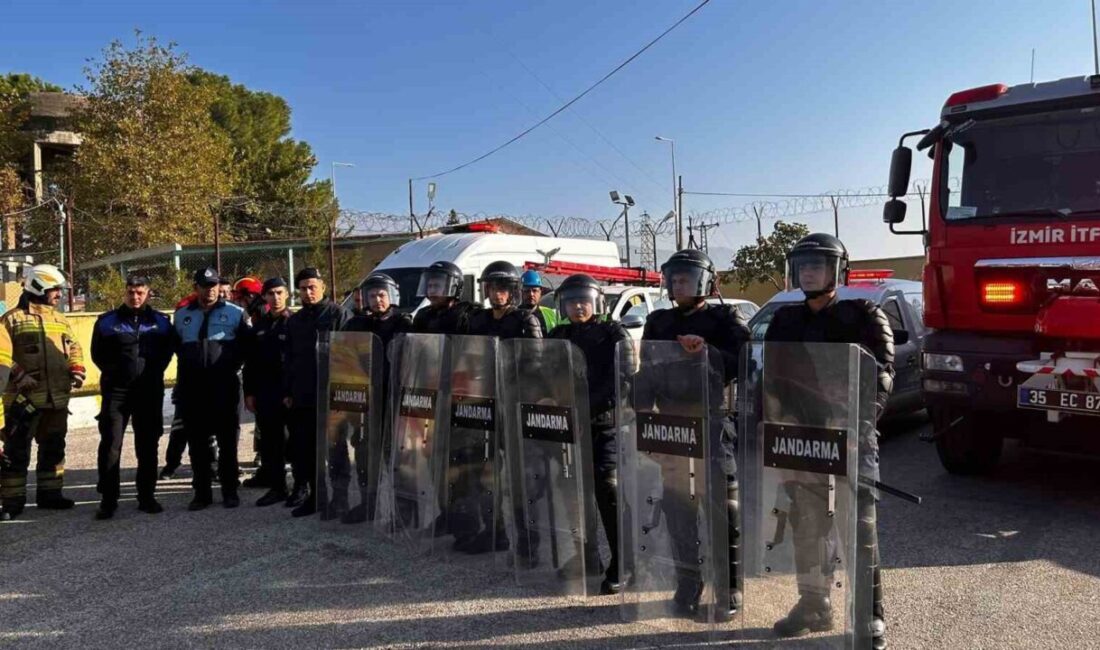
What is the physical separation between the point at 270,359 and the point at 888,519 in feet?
15.6

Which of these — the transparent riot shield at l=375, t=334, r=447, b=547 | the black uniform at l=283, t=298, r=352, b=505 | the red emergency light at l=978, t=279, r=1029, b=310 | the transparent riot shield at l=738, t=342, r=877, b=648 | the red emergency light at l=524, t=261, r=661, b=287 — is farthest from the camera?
the red emergency light at l=524, t=261, r=661, b=287

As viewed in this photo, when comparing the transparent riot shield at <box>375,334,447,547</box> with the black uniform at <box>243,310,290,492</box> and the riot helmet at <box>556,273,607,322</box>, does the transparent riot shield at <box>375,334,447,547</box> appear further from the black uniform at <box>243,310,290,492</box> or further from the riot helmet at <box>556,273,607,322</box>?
the black uniform at <box>243,310,290,492</box>

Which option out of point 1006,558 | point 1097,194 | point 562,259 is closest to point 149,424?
point 1006,558

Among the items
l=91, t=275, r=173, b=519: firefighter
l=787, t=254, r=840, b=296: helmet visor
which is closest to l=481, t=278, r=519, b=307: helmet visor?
l=787, t=254, r=840, b=296: helmet visor

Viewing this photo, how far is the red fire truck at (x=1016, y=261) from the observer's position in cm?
483

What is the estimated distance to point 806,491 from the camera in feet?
10.6

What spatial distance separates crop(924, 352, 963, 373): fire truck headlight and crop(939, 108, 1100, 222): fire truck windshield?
98cm

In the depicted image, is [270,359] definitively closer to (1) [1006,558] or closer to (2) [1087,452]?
(1) [1006,558]

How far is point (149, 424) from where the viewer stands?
580 centimetres

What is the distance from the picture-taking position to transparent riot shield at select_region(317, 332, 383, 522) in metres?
5.22

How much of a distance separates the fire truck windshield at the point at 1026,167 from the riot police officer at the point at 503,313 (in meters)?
3.13

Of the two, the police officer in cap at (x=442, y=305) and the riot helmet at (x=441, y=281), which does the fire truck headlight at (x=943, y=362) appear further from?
the riot helmet at (x=441, y=281)

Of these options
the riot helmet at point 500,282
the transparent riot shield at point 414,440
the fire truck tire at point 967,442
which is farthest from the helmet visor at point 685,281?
the fire truck tire at point 967,442

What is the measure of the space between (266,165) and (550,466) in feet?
108
